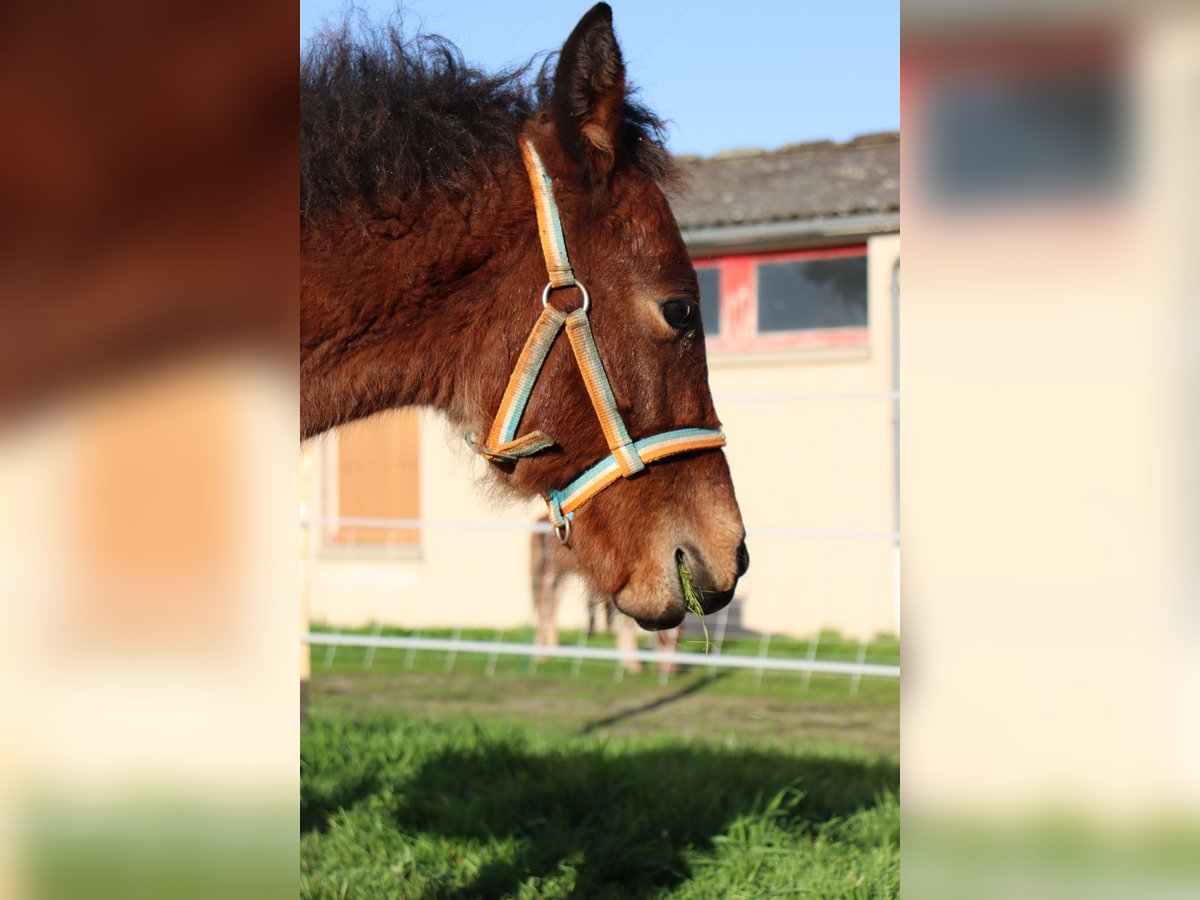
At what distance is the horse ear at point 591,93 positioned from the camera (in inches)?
88.0

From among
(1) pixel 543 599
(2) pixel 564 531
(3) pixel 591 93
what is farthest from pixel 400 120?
(1) pixel 543 599

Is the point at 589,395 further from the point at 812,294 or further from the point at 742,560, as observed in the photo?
the point at 812,294

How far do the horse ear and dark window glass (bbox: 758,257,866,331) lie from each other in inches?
318

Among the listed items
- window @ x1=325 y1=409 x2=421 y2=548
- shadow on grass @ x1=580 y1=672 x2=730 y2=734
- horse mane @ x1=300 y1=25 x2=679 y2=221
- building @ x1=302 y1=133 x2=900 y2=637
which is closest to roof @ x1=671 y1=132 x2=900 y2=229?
building @ x1=302 y1=133 x2=900 y2=637

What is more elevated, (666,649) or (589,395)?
(589,395)

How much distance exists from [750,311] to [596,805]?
6975 millimetres

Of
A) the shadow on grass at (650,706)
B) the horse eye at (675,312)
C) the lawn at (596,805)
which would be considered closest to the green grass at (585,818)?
the lawn at (596,805)

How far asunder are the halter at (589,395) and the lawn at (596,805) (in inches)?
63.6

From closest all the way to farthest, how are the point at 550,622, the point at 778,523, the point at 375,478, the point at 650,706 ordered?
the point at 650,706 < the point at 550,622 < the point at 778,523 < the point at 375,478

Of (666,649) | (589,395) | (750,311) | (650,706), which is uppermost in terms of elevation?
(750,311)

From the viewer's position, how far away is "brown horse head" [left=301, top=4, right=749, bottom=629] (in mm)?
2291

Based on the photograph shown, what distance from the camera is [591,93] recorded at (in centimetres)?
232
